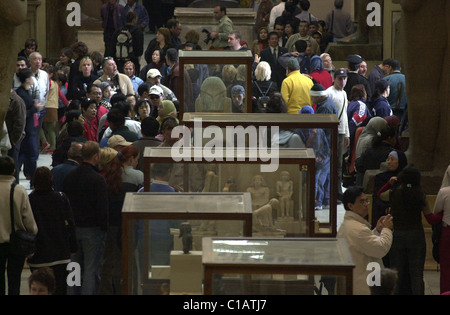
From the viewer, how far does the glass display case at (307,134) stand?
9930mm

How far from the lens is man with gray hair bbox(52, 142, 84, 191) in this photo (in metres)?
10.7

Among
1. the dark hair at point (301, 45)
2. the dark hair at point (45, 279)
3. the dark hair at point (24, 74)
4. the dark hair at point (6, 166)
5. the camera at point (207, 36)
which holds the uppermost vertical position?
the camera at point (207, 36)

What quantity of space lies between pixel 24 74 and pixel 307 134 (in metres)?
6.09

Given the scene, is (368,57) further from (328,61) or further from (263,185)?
(263,185)

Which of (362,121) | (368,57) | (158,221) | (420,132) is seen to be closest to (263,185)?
(158,221)

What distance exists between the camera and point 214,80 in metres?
11.6

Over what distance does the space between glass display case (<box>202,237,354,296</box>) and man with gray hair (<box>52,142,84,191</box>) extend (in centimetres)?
396

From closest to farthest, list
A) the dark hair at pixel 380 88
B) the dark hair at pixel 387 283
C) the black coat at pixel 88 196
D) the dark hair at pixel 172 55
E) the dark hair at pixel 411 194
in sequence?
the dark hair at pixel 387 283 < the black coat at pixel 88 196 < the dark hair at pixel 411 194 < the dark hair at pixel 380 88 < the dark hair at pixel 172 55

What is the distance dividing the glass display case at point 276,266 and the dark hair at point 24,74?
851cm

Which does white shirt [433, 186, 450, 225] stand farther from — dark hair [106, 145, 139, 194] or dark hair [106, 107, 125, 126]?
dark hair [106, 107, 125, 126]

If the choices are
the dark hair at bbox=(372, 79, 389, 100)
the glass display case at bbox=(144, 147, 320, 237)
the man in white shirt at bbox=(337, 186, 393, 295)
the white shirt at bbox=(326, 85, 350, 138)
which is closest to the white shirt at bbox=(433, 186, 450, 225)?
the man in white shirt at bbox=(337, 186, 393, 295)

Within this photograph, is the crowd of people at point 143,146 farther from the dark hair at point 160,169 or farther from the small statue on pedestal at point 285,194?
the dark hair at point 160,169

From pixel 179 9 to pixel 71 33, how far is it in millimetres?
2600

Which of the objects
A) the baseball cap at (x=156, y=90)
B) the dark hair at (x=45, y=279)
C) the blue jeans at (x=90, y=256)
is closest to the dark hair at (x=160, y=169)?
the blue jeans at (x=90, y=256)
